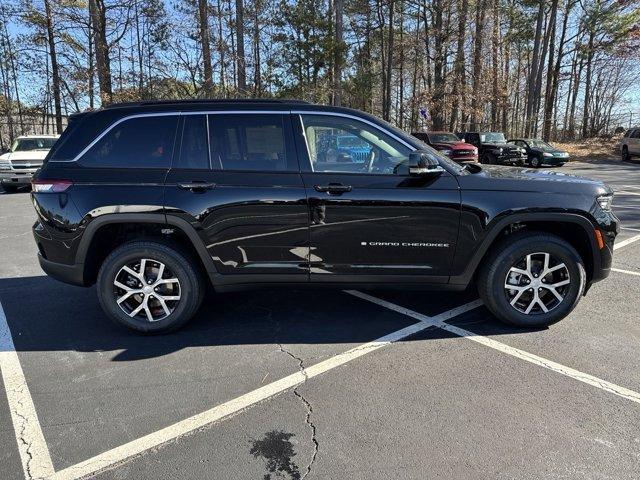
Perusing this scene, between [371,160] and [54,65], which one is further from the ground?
[54,65]

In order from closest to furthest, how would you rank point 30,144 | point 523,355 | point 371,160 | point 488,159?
1. point 523,355
2. point 371,160
3. point 30,144
4. point 488,159

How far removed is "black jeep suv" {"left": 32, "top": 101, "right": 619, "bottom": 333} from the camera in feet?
12.5

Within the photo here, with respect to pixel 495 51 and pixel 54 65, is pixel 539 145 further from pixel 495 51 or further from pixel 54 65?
pixel 54 65

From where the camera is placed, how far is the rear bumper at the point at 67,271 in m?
3.98

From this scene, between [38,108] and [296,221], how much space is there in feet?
99.0

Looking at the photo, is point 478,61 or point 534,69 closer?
point 534,69

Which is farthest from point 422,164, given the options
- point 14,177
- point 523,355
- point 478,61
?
point 478,61

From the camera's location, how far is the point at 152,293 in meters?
3.99

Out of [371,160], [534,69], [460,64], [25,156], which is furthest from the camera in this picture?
[534,69]

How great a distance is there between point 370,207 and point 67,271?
8.59 ft

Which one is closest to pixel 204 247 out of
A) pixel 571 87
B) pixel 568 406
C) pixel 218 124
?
pixel 218 124

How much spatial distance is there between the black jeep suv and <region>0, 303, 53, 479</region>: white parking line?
76 cm

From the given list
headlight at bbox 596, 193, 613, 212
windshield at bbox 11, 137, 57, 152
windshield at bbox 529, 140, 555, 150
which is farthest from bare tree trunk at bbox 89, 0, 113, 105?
headlight at bbox 596, 193, 613, 212

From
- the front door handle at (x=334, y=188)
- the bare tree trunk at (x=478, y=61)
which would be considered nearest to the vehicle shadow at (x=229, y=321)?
the front door handle at (x=334, y=188)
